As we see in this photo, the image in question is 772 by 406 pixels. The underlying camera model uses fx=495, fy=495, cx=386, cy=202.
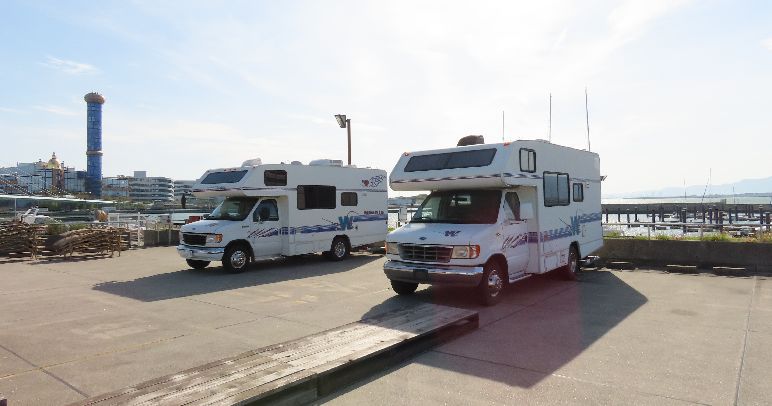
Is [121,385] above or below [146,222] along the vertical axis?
below

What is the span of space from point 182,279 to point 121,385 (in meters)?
7.34

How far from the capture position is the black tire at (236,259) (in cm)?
1270

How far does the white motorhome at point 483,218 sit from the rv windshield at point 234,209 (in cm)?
516

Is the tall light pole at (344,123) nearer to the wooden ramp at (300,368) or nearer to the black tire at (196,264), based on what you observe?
the black tire at (196,264)

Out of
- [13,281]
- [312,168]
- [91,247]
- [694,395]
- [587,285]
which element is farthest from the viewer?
[91,247]

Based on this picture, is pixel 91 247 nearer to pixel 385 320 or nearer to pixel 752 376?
pixel 385 320

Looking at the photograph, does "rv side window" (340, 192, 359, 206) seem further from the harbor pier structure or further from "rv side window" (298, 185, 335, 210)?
the harbor pier structure

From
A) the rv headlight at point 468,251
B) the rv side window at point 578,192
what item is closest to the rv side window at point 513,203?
the rv headlight at point 468,251

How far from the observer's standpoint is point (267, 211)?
13.6m

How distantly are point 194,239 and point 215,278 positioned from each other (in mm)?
1329

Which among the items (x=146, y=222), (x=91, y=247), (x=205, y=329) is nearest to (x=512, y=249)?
(x=205, y=329)

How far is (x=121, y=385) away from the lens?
4949 mm

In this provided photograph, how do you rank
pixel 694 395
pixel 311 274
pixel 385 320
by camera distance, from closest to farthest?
1. pixel 694 395
2. pixel 385 320
3. pixel 311 274

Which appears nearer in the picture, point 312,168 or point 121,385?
point 121,385
